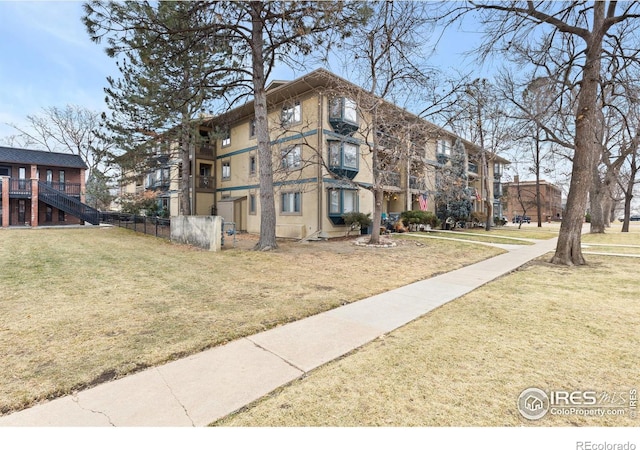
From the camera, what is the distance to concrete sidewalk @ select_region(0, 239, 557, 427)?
2330mm

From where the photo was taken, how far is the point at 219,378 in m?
2.87

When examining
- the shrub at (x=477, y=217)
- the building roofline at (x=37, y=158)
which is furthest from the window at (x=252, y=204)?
the shrub at (x=477, y=217)

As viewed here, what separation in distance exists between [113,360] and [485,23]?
1076 centimetres

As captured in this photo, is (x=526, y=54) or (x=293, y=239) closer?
(x=526, y=54)

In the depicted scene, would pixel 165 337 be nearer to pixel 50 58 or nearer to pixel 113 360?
pixel 113 360

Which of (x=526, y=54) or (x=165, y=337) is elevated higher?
(x=526, y=54)

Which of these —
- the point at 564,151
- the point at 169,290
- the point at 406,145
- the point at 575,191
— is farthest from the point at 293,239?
the point at 564,151

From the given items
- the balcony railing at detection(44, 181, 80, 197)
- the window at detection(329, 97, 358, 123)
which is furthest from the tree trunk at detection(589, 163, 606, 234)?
the balcony railing at detection(44, 181, 80, 197)

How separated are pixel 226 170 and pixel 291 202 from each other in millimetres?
7863

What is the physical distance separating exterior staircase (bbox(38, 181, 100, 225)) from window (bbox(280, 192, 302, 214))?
1634 cm

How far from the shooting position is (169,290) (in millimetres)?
6023

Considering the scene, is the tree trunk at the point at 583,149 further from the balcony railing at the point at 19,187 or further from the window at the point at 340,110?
the balcony railing at the point at 19,187

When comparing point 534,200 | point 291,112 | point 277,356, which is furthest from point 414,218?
point 534,200

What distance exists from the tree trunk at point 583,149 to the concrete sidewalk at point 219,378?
303 inches
